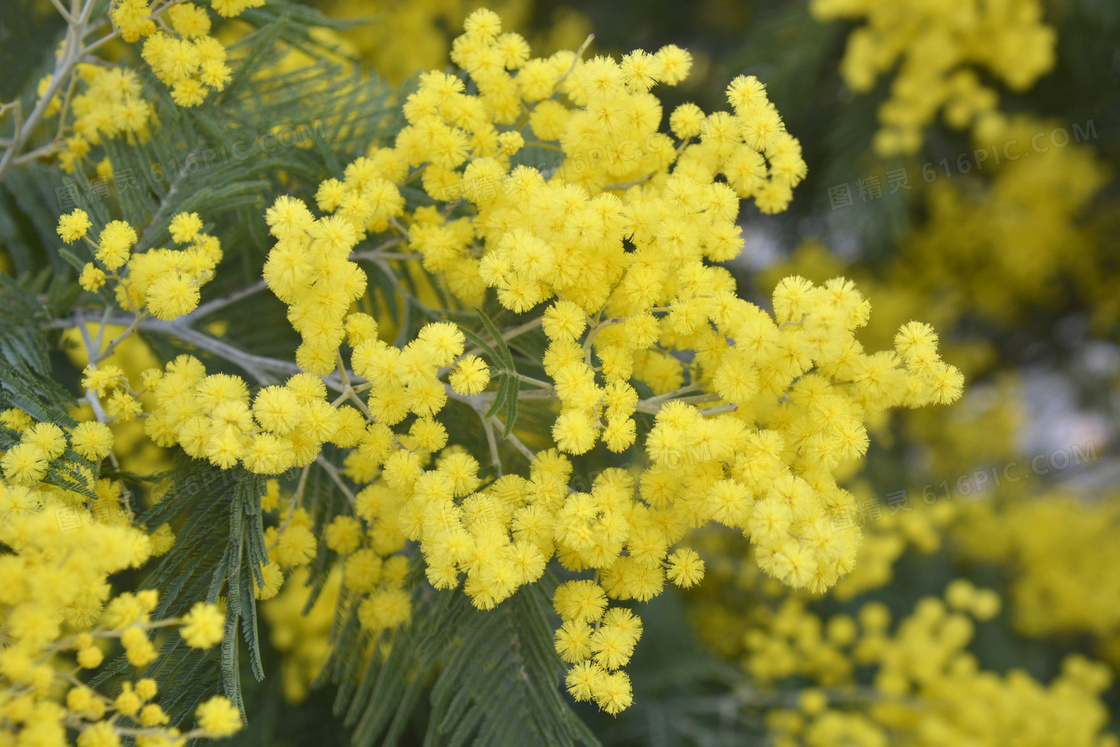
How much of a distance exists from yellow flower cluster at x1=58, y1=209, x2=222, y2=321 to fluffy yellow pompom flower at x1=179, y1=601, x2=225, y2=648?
9.1 inches

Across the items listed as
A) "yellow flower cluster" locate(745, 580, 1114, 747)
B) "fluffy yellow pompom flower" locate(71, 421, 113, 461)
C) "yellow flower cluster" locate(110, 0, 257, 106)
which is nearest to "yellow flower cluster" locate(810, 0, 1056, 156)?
"yellow flower cluster" locate(745, 580, 1114, 747)

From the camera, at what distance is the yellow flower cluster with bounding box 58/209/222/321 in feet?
1.96

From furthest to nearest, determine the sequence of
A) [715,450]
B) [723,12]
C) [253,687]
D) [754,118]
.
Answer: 1. [723,12]
2. [253,687]
3. [754,118]
4. [715,450]

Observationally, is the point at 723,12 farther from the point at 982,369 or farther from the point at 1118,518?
A: the point at 1118,518

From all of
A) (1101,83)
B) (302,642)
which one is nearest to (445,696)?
(302,642)

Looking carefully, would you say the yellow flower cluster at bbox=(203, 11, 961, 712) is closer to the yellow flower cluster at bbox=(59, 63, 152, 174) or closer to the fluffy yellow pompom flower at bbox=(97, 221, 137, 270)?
the fluffy yellow pompom flower at bbox=(97, 221, 137, 270)

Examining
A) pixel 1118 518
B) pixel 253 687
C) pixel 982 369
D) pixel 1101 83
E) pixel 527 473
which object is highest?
pixel 1101 83

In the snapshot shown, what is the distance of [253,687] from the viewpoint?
3.01 ft

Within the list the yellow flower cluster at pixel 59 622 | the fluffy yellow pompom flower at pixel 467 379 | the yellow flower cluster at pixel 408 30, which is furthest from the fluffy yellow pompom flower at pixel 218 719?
the yellow flower cluster at pixel 408 30

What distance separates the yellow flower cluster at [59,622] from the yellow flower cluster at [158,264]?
0.17 metres

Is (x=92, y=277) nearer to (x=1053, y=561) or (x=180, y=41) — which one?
(x=180, y=41)

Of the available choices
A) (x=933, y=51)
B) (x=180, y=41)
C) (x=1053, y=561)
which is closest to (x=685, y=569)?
(x=180, y=41)

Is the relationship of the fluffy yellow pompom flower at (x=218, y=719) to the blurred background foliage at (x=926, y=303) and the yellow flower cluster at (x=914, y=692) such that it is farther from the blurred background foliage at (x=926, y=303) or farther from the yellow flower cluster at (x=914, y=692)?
the yellow flower cluster at (x=914, y=692)

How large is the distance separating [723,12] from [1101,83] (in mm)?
993
